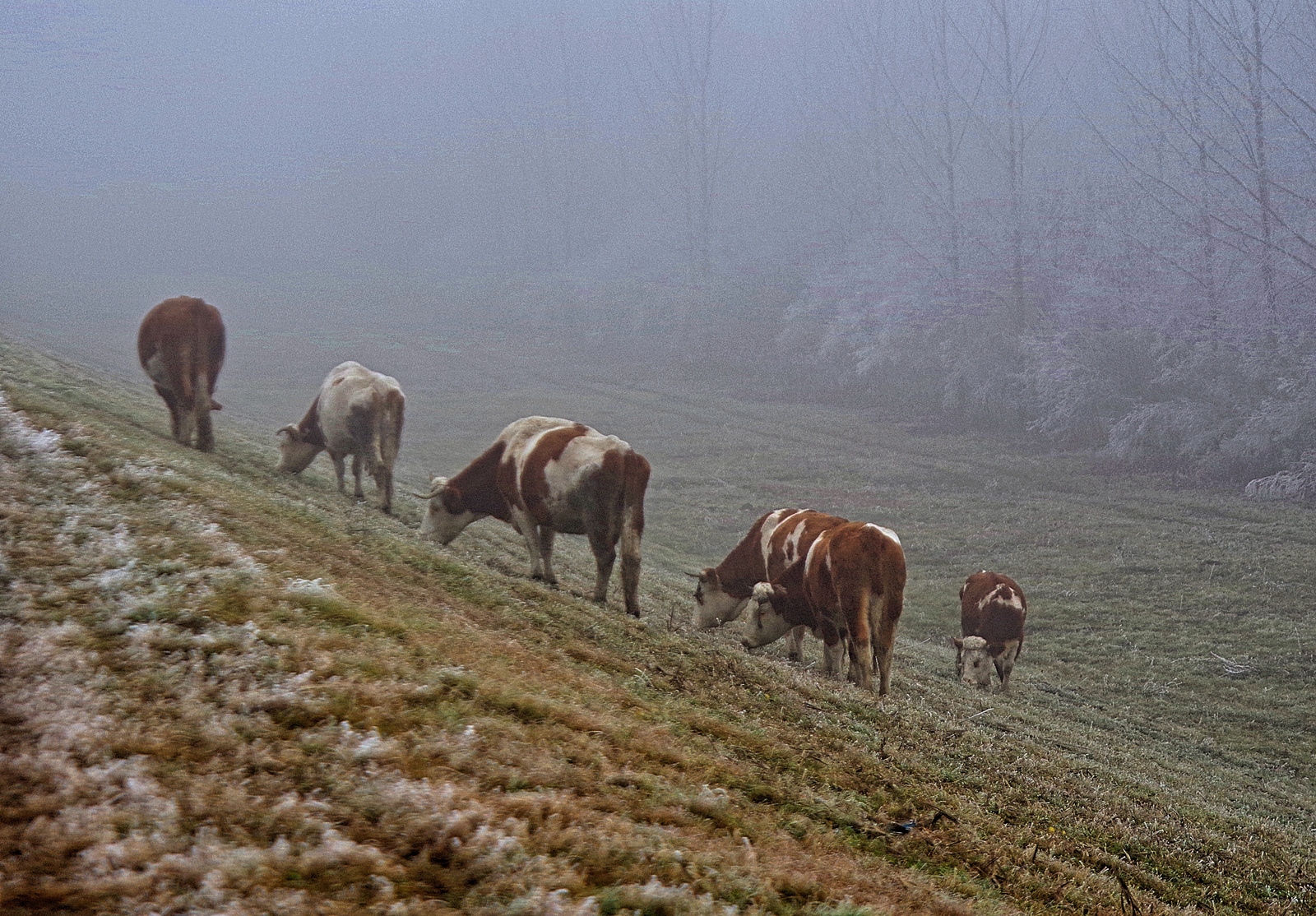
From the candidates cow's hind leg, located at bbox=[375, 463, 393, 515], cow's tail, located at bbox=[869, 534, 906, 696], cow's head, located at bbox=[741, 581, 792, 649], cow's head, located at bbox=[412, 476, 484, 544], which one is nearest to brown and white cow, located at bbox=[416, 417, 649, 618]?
cow's head, located at bbox=[412, 476, 484, 544]

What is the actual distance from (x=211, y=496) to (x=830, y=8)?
111 meters

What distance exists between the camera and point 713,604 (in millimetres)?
15094

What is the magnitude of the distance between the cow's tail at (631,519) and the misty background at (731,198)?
30443 millimetres

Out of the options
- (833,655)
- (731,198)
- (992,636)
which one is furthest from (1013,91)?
(833,655)

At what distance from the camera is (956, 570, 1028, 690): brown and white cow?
1584 cm

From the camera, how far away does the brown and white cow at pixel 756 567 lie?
532 inches

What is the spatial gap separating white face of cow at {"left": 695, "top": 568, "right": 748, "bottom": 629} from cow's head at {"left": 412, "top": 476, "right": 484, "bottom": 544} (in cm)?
410

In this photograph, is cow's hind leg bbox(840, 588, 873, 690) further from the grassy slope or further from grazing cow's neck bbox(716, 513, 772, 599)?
grazing cow's neck bbox(716, 513, 772, 599)

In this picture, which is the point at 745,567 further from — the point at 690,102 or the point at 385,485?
the point at 690,102

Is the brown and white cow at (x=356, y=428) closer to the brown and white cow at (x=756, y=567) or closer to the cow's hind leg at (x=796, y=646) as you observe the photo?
the brown and white cow at (x=756, y=567)

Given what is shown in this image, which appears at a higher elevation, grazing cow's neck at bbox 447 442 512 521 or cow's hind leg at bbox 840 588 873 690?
grazing cow's neck at bbox 447 442 512 521

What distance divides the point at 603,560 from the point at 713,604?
3533 mm

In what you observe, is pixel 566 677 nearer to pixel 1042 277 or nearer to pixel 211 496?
pixel 211 496

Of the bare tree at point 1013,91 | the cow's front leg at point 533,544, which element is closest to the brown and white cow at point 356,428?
the cow's front leg at point 533,544
